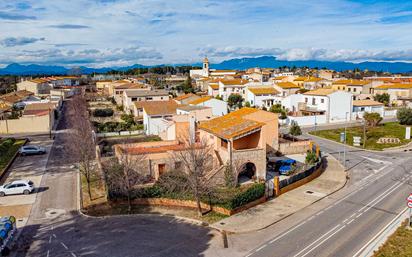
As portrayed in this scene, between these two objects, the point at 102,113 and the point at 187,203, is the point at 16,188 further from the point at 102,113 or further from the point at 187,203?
the point at 102,113

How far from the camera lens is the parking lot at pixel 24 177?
998 inches

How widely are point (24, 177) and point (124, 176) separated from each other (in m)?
14.6

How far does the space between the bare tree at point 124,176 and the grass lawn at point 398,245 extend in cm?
1621

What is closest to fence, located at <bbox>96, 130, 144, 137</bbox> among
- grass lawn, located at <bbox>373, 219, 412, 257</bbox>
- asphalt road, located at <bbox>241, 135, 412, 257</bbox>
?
asphalt road, located at <bbox>241, 135, 412, 257</bbox>

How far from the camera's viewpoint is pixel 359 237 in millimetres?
20109

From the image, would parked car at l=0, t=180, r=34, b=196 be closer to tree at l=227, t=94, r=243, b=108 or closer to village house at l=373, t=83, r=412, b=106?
tree at l=227, t=94, r=243, b=108

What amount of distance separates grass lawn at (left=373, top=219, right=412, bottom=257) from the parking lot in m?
22.2

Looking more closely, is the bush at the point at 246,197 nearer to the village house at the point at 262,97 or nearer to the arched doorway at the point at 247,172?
the arched doorway at the point at 247,172

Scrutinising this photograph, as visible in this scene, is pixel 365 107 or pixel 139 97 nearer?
pixel 365 107

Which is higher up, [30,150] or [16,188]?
[30,150]

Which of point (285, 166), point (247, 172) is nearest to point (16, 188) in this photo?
point (247, 172)

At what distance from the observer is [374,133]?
5178cm

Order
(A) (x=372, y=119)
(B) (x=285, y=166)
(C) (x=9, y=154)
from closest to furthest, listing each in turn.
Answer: (B) (x=285, y=166) → (C) (x=9, y=154) → (A) (x=372, y=119)

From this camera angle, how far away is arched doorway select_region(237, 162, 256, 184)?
1185 inches
